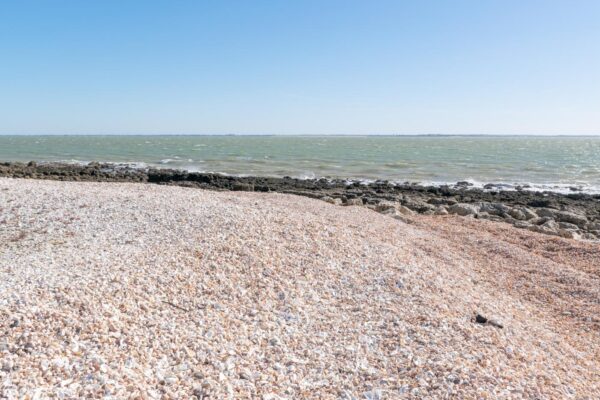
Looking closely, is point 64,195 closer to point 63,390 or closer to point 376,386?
point 63,390

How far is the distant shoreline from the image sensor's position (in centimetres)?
1627

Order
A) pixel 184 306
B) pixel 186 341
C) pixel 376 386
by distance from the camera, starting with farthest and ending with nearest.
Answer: pixel 184 306 < pixel 186 341 < pixel 376 386

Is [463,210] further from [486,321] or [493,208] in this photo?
[486,321]

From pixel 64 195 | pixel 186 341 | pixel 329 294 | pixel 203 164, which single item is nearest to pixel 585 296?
pixel 329 294

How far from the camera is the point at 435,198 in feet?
68.1

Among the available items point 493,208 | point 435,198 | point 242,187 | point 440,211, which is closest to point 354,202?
point 440,211

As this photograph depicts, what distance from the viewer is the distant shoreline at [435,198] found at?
16.3m

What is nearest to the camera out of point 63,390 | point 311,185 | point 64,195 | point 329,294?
point 63,390

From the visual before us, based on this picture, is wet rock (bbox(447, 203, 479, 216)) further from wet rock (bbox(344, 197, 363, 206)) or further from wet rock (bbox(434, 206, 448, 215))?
wet rock (bbox(344, 197, 363, 206))

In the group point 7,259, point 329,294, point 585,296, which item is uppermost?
point 7,259

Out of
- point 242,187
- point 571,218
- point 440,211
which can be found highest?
point 242,187

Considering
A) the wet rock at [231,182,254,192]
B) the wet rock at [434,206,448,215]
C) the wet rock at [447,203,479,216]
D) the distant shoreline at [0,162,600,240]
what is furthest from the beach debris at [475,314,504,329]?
the wet rock at [231,182,254,192]

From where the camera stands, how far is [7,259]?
704 centimetres

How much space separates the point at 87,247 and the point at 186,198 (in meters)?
4.81
